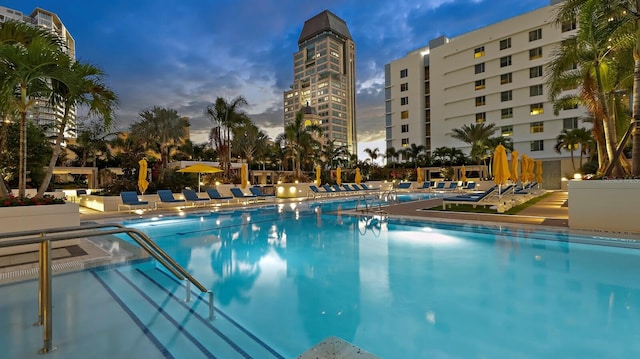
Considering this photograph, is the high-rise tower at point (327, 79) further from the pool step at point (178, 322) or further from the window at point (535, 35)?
the pool step at point (178, 322)

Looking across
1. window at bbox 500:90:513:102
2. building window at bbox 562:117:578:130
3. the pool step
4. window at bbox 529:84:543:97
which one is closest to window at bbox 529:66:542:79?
window at bbox 529:84:543:97

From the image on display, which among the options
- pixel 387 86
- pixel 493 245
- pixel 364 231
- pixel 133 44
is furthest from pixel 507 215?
pixel 387 86

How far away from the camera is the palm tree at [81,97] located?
6.93m

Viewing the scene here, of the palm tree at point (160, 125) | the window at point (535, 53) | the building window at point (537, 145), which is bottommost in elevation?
the building window at point (537, 145)

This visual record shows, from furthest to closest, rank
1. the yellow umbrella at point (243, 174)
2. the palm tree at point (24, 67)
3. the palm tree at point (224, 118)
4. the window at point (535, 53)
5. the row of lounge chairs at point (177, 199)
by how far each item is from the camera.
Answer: the window at point (535, 53) → the palm tree at point (224, 118) → the yellow umbrella at point (243, 174) → the row of lounge chairs at point (177, 199) → the palm tree at point (24, 67)

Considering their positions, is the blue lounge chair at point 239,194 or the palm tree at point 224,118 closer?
the blue lounge chair at point 239,194

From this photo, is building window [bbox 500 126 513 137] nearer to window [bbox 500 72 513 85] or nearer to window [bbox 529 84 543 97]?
window [bbox 529 84 543 97]

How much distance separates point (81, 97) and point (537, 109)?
46.3m

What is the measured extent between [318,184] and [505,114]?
32.7 m

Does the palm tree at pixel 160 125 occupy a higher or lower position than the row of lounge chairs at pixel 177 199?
higher

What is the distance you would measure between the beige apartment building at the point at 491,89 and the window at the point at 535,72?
4.6 inches

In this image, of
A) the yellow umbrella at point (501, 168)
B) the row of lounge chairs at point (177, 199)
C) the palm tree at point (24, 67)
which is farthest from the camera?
the row of lounge chairs at point (177, 199)

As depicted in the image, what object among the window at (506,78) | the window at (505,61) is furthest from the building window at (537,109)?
the window at (505,61)

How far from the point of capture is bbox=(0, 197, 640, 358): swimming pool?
3070 millimetres
